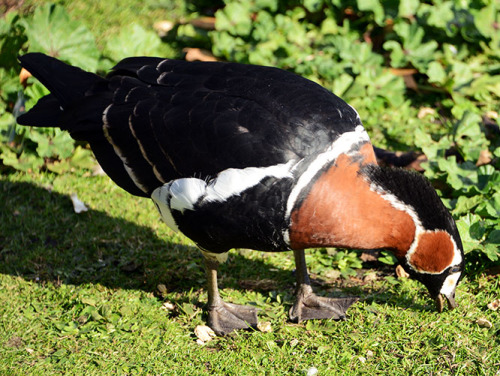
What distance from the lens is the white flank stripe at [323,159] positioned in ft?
10.2

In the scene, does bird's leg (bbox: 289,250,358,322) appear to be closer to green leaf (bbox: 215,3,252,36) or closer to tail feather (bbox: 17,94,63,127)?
tail feather (bbox: 17,94,63,127)

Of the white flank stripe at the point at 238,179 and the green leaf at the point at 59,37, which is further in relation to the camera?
the green leaf at the point at 59,37

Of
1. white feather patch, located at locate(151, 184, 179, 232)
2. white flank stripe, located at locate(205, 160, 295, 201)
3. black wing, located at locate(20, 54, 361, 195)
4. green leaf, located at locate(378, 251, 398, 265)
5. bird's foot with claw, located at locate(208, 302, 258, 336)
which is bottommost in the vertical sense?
bird's foot with claw, located at locate(208, 302, 258, 336)

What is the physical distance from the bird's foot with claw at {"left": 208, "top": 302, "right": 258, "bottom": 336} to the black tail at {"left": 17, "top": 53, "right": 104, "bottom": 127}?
4.91 ft

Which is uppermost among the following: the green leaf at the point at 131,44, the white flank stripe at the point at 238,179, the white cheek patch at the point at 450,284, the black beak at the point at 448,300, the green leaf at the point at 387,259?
the white flank stripe at the point at 238,179

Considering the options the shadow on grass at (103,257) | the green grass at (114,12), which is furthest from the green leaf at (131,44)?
the shadow on grass at (103,257)

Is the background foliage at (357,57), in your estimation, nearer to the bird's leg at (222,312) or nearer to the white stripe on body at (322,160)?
the bird's leg at (222,312)

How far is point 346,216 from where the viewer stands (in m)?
3.18

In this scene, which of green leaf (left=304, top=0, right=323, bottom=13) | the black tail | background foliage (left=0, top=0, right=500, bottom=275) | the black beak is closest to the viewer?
the black beak

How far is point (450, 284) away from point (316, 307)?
79 cm

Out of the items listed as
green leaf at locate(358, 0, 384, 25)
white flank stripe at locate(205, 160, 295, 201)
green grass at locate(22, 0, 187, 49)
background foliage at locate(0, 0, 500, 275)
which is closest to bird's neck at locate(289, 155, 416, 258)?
white flank stripe at locate(205, 160, 295, 201)

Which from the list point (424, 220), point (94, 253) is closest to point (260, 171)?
point (424, 220)

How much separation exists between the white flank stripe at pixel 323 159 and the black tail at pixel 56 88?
1.50m

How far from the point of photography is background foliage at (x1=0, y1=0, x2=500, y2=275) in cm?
477
